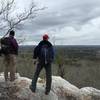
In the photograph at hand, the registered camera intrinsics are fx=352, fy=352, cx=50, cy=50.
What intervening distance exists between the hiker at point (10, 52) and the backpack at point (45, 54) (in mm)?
1138

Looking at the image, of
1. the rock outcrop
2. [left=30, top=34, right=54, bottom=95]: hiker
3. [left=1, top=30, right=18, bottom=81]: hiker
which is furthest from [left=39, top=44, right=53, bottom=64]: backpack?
the rock outcrop

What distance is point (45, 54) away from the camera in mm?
12453

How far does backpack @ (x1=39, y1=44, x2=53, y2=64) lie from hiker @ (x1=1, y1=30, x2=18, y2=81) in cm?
114

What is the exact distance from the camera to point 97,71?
3784 centimetres

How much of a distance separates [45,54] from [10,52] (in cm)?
145

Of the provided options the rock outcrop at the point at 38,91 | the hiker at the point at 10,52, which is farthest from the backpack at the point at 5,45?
the rock outcrop at the point at 38,91

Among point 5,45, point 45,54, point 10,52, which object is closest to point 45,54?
point 45,54

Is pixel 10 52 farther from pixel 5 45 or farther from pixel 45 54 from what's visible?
pixel 45 54

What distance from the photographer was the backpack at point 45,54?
1241 cm

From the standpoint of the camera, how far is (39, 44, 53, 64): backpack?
12.4 m

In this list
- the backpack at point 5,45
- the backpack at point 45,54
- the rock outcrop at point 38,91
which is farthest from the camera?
the rock outcrop at point 38,91

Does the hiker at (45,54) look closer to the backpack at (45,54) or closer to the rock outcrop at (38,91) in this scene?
the backpack at (45,54)

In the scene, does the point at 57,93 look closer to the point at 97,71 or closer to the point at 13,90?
the point at 13,90

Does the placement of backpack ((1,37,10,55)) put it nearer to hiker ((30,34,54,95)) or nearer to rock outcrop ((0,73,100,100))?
hiker ((30,34,54,95))
